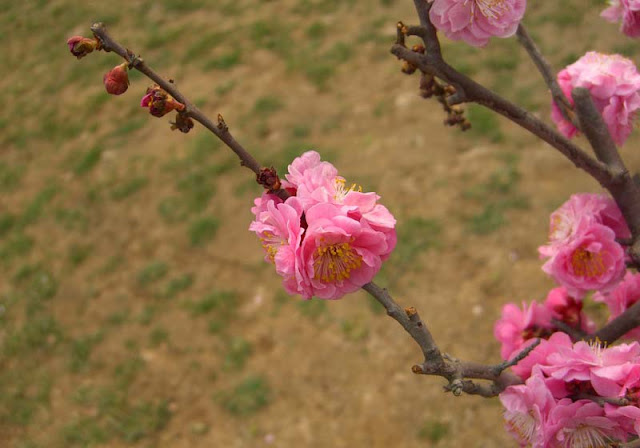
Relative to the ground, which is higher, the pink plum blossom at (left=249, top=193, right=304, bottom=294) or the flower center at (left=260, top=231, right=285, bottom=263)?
the pink plum blossom at (left=249, top=193, right=304, bottom=294)

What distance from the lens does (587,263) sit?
4.07ft

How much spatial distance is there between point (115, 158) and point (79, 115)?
1.07 meters

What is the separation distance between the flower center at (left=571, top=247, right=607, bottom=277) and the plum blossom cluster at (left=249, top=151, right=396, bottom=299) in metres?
0.51

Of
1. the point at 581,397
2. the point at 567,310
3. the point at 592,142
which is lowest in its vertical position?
the point at 567,310

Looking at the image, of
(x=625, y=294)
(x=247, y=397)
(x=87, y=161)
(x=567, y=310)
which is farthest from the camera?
(x=87, y=161)

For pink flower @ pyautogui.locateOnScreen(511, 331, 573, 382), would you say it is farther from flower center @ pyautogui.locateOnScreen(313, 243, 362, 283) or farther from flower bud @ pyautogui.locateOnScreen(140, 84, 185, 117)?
flower bud @ pyautogui.locateOnScreen(140, 84, 185, 117)

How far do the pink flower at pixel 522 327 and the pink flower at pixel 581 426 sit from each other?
0.39 metres

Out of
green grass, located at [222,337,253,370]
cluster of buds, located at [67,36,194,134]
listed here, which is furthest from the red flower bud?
green grass, located at [222,337,253,370]

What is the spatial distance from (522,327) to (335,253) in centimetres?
69

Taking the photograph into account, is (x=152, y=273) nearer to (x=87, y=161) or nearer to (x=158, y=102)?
(x=87, y=161)

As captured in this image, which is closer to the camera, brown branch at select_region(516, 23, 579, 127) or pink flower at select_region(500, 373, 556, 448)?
pink flower at select_region(500, 373, 556, 448)

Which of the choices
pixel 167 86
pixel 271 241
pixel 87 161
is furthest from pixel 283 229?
pixel 87 161

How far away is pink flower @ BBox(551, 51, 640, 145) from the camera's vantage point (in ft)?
4.08

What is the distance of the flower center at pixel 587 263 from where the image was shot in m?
1.22
